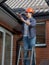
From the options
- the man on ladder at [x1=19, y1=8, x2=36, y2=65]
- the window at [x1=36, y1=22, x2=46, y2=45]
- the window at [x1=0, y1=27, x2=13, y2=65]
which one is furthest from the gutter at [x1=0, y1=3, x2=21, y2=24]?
the window at [x1=36, y1=22, x2=46, y2=45]

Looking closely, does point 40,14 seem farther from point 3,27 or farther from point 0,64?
point 0,64

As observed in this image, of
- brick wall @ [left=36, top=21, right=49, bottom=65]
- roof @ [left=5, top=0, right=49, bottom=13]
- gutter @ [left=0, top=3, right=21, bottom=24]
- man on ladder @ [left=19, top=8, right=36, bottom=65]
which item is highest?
roof @ [left=5, top=0, right=49, bottom=13]

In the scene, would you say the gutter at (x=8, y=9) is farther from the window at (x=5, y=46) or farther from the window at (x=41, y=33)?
the window at (x=41, y=33)

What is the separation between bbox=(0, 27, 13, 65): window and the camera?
932 cm

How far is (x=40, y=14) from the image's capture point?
34.1 ft

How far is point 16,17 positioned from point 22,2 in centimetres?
327

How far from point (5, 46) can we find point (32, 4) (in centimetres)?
302

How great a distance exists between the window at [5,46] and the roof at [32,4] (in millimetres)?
1640

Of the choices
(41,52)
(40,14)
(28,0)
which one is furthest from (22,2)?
(41,52)

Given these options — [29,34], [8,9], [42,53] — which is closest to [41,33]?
[42,53]

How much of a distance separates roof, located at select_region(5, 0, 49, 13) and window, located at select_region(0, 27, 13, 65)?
5.38ft

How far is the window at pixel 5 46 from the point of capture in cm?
932

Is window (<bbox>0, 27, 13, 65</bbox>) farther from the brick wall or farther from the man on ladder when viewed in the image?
the brick wall

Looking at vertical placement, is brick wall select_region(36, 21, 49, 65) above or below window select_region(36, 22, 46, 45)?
below
